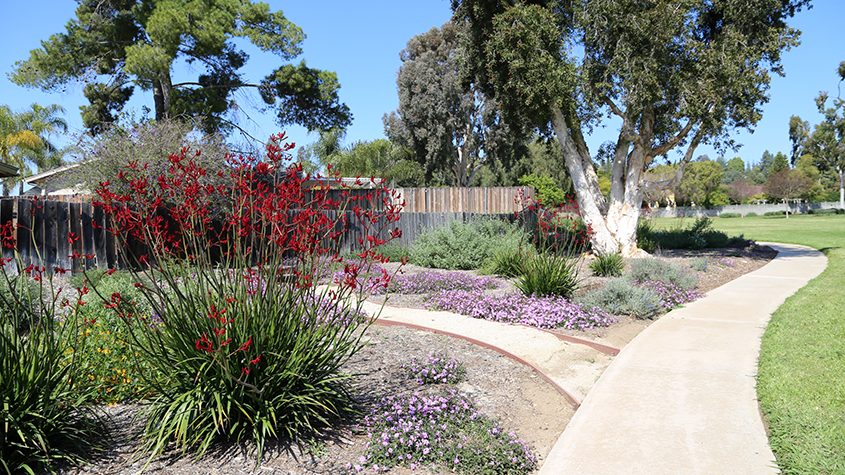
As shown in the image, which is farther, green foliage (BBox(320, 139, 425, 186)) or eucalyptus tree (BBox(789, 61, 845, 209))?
eucalyptus tree (BBox(789, 61, 845, 209))

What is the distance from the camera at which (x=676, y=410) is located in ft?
17.2

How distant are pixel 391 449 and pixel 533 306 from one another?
17.1 feet

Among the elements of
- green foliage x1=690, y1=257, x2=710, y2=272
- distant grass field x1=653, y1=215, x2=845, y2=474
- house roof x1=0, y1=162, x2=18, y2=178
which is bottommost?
distant grass field x1=653, y1=215, x2=845, y2=474

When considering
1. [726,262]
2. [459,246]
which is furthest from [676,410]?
[726,262]

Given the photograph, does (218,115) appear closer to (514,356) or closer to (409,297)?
(409,297)

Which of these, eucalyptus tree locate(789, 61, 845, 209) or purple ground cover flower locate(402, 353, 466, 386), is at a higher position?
eucalyptus tree locate(789, 61, 845, 209)

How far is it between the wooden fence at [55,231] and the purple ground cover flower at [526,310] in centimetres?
700

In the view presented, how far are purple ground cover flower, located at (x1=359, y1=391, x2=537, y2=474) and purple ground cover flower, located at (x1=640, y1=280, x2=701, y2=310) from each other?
635cm

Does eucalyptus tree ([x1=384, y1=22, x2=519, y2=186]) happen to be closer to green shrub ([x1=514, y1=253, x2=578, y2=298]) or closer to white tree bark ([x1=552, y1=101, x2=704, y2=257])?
white tree bark ([x1=552, y1=101, x2=704, y2=257])

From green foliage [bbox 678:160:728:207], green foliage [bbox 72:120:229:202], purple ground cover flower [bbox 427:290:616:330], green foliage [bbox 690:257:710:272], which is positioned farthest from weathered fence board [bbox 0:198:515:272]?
green foliage [bbox 678:160:728:207]

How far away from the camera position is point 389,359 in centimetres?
654

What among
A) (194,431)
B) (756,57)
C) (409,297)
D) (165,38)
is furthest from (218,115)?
(194,431)

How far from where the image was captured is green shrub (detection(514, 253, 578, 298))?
32.3ft

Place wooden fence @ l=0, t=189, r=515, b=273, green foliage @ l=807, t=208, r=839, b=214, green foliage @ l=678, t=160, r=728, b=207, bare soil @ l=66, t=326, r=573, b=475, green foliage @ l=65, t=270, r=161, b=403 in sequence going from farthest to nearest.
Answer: green foliage @ l=678, t=160, r=728, b=207, green foliage @ l=807, t=208, r=839, b=214, wooden fence @ l=0, t=189, r=515, b=273, green foliage @ l=65, t=270, r=161, b=403, bare soil @ l=66, t=326, r=573, b=475
